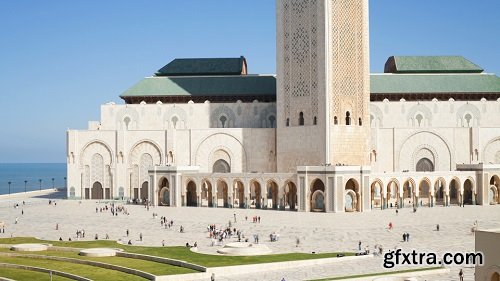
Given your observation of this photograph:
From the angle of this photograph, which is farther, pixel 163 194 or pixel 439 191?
pixel 439 191

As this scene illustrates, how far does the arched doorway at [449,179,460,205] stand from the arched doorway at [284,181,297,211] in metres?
13.8

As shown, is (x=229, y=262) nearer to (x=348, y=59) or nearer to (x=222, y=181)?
(x=222, y=181)

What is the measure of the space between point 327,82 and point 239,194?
1191 centimetres

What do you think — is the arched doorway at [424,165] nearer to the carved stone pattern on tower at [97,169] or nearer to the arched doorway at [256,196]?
the arched doorway at [256,196]

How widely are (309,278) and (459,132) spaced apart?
43.2 metres

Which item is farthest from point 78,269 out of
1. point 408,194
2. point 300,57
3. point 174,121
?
point 174,121

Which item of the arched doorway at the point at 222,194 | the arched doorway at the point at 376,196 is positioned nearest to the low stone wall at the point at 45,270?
the arched doorway at the point at 222,194

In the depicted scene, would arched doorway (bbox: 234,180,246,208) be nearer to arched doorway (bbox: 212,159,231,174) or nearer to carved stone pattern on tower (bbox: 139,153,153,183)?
arched doorway (bbox: 212,159,231,174)

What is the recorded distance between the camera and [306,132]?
6369cm

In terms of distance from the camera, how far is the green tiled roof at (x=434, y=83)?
7369 centimetres

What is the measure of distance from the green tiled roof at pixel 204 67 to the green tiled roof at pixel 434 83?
14.4 m

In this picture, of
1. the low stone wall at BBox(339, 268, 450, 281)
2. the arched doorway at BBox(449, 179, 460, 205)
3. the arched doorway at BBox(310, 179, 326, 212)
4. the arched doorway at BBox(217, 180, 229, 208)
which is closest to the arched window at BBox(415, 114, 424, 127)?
the arched doorway at BBox(449, 179, 460, 205)

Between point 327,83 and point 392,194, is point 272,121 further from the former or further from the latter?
point 392,194

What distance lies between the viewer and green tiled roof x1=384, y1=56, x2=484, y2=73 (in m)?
76.4
